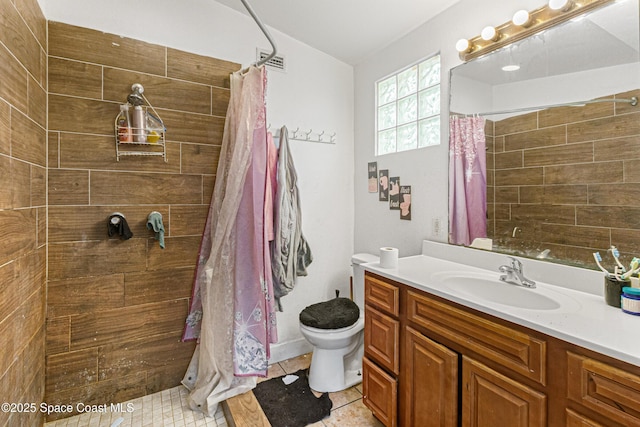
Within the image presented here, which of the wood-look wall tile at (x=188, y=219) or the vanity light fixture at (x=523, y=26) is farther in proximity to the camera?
the wood-look wall tile at (x=188, y=219)

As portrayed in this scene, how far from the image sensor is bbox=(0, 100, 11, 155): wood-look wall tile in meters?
1.08

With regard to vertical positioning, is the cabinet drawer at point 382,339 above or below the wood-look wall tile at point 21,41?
below

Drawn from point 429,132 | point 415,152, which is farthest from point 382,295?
point 429,132

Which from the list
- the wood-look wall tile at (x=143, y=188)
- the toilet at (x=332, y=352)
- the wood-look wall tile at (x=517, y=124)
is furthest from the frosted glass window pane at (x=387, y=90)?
A: the toilet at (x=332, y=352)

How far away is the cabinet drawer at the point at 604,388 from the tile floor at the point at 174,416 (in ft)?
3.67

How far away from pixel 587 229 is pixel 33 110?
8.64ft

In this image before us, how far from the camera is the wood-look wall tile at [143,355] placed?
1.77 m

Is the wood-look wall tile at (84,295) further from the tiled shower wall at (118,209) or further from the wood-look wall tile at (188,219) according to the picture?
the wood-look wall tile at (188,219)

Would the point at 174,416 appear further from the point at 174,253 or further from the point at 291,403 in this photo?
the point at 174,253

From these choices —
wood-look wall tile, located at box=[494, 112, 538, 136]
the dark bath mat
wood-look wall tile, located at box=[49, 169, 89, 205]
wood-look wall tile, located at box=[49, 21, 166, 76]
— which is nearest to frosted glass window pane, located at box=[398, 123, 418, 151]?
wood-look wall tile, located at box=[494, 112, 538, 136]

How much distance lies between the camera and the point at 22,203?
1301 millimetres

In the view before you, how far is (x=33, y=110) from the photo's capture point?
140 cm

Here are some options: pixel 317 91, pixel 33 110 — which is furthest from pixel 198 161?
pixel 317 91

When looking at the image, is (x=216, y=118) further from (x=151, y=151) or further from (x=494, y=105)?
(x=494, y=105)
